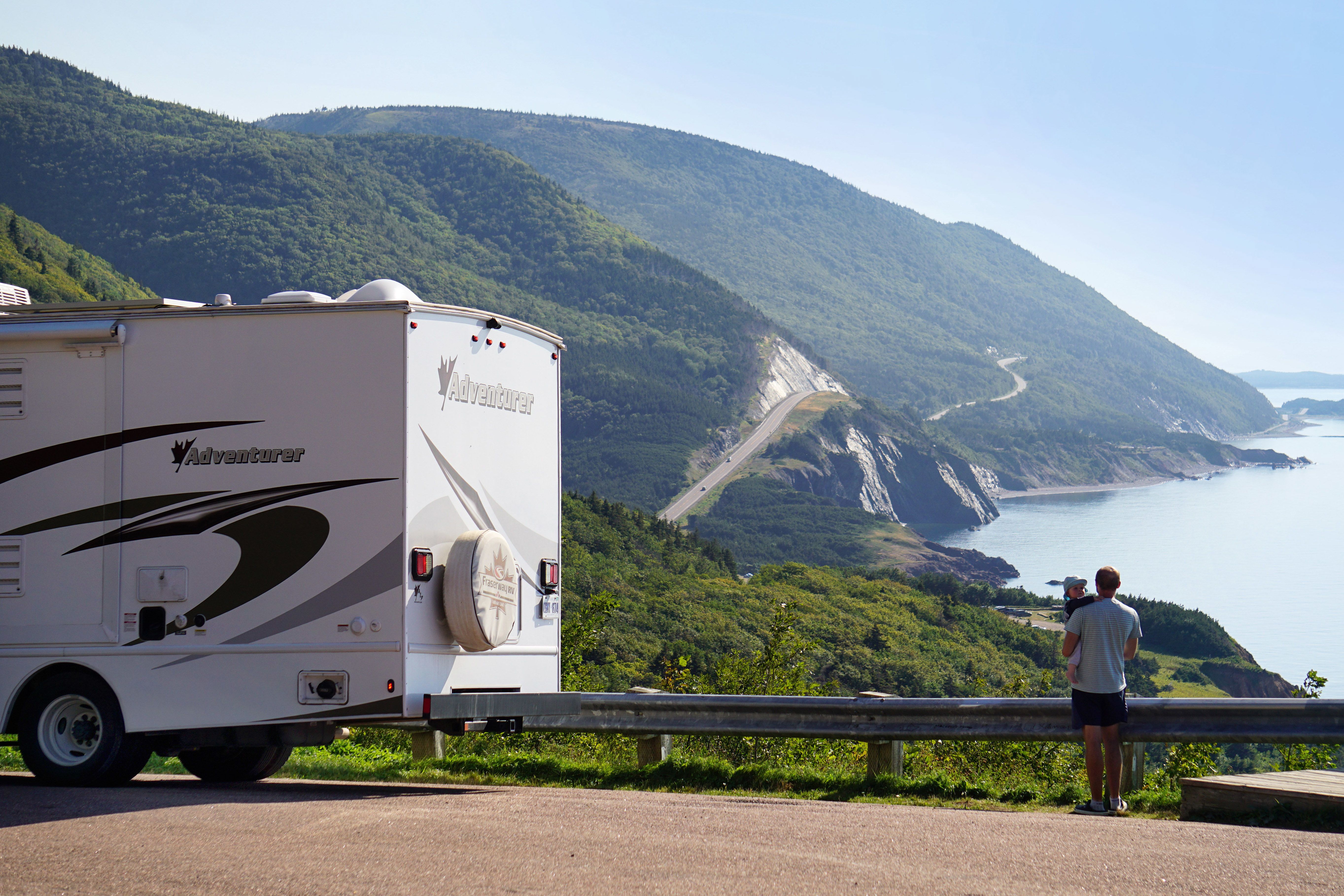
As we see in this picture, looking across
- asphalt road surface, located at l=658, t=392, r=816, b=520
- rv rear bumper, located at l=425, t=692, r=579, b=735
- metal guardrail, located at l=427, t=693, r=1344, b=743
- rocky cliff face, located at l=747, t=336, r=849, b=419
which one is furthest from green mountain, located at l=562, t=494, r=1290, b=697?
rocky cliff face, located at l=747, t=336, r=849, b=419

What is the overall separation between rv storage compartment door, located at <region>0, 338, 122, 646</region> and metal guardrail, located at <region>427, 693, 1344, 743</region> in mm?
2610

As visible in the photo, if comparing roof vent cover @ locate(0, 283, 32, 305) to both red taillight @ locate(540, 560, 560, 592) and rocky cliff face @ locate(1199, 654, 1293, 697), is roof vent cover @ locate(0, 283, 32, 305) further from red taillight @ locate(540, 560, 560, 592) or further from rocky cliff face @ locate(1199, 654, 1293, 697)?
rocky cliff face @ locate(1199, 654, 1293, 697)

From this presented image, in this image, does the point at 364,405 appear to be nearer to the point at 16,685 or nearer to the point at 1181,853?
the point at 16,685

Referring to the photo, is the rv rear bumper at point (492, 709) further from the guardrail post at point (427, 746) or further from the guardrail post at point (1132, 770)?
the guardrail post at point (1132, 770)

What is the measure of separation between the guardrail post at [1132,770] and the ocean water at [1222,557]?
7907 centimetres

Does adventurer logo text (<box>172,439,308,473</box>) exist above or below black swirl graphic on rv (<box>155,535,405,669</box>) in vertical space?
above

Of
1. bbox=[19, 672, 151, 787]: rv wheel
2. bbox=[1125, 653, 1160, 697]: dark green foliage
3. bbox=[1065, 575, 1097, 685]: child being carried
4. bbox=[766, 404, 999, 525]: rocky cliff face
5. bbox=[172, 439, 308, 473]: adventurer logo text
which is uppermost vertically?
bbox=[766, 404, 999, 525]: rocky cliff face

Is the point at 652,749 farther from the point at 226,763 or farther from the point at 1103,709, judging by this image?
the point at 1103,709

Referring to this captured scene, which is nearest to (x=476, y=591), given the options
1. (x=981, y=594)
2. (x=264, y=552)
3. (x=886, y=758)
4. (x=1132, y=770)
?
(x=264, y=552)

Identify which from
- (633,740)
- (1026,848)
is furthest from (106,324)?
(1026,848)

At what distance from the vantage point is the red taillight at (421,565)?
802 cm

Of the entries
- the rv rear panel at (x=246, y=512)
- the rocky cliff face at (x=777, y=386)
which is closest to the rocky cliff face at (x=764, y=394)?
the rocky cliff face at (x=777, y=386)

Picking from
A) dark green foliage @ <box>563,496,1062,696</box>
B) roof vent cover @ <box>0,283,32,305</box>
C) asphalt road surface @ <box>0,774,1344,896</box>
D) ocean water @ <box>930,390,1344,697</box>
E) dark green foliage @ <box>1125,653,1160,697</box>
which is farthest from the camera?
ocean water @ <box>930,390,1344,697</box>

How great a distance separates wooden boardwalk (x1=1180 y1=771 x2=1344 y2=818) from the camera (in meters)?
6.97
